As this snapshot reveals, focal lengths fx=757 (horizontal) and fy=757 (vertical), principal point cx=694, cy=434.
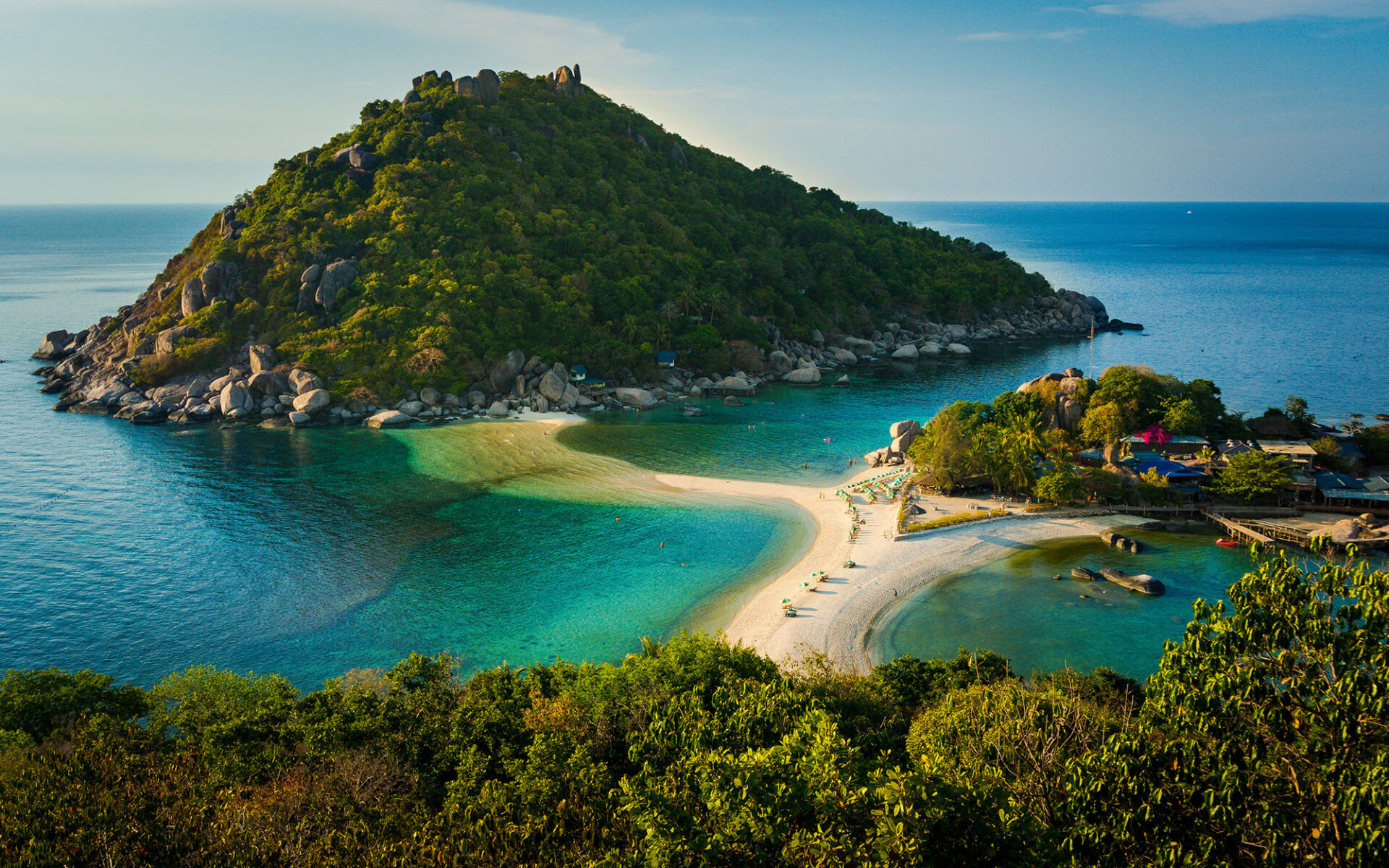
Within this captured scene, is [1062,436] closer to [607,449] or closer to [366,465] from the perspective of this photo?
[607,449]

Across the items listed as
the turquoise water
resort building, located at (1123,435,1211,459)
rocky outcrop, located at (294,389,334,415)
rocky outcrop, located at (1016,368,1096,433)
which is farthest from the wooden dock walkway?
rocky outcrop, located at (294,389,334,415)

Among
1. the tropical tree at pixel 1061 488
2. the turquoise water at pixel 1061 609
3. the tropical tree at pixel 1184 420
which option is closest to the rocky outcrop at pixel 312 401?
the turquoise water at pixel 1061 609

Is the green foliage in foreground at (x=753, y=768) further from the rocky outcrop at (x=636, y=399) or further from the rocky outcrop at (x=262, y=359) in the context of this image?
the rocky outcrop at (x=262, y=359)

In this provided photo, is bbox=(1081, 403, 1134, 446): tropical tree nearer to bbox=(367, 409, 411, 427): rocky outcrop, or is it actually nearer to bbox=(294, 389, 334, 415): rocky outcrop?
bbox=(367, 409, 411, 427): rocky outcrop

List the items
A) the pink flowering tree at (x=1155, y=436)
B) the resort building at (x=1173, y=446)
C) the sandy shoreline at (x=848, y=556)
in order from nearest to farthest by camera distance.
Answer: the sandy shoreline at (x=848, y=556) → the resort building at (x=1173, y=446) → the pink flowering tree at (x=1155, y=436)

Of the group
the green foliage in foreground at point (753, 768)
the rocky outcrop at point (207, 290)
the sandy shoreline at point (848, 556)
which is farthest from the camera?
the rocky outcrop at point (207, 290)

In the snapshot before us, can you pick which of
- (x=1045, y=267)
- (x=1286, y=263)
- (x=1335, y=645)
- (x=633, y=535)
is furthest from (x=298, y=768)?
(x=1286, y=263)

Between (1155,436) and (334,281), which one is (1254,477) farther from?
(334,281)
